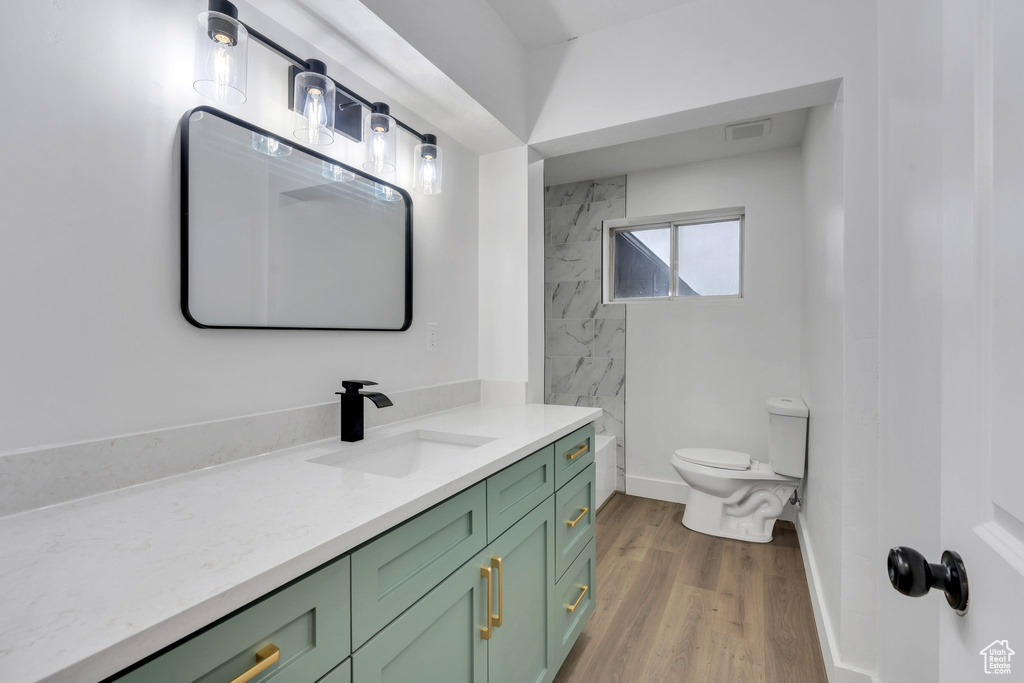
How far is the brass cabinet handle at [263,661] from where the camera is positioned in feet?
1.91

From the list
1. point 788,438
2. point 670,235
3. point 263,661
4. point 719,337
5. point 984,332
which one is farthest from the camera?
point 670,235

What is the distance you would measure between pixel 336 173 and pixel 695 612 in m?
2.28

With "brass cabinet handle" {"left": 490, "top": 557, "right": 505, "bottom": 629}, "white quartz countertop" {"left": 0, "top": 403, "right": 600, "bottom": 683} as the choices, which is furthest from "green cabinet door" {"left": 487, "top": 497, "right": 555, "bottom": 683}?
"white quartz countertop" {"left": 0, "top": 403, "right": 600, "bottom": 683}

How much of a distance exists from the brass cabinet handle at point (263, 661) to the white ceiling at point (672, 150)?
2.55m

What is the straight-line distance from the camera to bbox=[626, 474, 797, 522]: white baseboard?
10.5 ft

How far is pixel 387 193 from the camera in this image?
164cm

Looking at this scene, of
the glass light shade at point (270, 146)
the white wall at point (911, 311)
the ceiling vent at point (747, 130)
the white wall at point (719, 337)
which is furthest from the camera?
the white wall at point (719, 337)

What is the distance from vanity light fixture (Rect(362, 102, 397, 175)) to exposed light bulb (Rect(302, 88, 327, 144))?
8.3 inches

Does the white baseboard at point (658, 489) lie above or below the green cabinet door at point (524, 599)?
below

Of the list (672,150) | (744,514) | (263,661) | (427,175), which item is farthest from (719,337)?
(263,661)

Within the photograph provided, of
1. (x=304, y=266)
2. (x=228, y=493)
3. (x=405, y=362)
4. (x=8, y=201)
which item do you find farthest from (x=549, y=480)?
(x=8, y=201)

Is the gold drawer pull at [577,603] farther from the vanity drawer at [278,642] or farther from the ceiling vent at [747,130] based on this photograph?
the ceiling vent at [747,130]

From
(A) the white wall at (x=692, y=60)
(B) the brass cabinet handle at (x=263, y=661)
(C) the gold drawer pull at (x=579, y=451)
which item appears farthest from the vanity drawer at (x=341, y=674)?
(A) the white wall at (x=692, y=60)

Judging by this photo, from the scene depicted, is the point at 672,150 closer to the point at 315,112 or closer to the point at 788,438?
the point at 788,438
